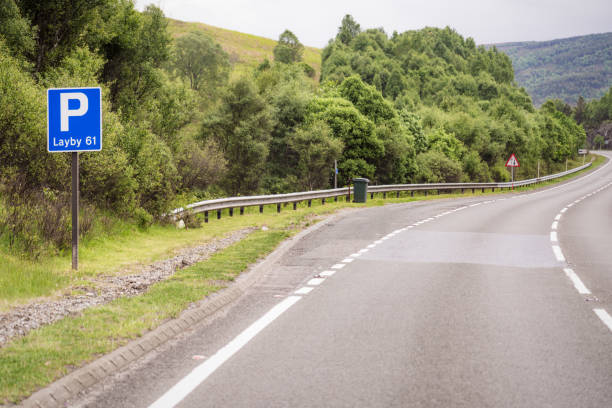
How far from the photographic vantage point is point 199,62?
338 feet

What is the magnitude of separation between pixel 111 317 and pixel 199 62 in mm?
100013

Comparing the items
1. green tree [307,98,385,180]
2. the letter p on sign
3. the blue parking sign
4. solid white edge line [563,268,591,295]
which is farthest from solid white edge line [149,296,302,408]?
green tree [307,98,385,180]

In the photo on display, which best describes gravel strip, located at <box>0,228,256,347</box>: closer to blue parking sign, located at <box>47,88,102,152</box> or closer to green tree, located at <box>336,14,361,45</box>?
blue parking sign, located at <box>47,88,102,152</box>

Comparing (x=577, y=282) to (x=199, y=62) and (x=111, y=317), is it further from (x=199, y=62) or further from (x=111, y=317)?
(x=199, y=62)

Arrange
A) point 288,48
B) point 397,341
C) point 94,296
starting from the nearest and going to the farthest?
point 397,341 → point 94,296 → point 288,48

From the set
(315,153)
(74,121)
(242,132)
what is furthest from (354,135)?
(74,121)

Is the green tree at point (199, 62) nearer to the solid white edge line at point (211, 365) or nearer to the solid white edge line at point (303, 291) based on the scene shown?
the solid white edge line at point (303, 291)

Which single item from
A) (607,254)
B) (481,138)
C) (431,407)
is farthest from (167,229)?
(481,138)

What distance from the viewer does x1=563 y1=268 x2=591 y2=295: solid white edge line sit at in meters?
9.55

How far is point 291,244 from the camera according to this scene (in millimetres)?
15219

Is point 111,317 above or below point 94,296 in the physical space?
above

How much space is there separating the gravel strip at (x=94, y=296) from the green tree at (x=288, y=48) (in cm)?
13279

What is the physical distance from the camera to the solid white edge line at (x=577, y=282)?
955 centimetres

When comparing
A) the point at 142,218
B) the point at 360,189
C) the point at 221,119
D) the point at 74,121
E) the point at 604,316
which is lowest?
the point at 604,316
